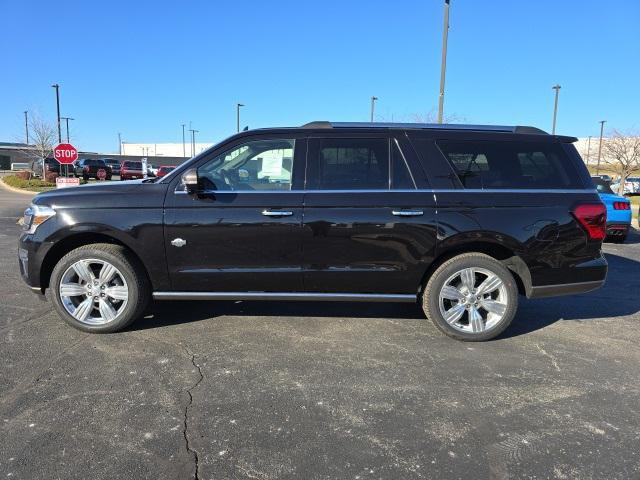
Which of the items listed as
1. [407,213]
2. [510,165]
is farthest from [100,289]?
[510,165]

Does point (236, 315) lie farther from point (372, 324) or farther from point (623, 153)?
point (623, 153)

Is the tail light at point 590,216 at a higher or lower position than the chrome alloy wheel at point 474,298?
higher

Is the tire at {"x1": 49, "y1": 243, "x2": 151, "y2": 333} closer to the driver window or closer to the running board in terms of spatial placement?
the running board

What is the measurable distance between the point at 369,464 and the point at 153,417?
139 cm

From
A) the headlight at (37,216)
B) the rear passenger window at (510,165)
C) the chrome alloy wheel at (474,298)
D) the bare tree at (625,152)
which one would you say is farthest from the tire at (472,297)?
the bare tree at (625,152)

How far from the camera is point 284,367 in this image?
3.90 metres

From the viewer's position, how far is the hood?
4379 millimetres

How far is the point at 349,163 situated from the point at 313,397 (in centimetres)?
207

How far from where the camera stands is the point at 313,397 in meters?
3.42

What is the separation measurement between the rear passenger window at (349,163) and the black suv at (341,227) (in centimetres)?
Result: 1

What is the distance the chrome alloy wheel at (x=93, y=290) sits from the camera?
446cm

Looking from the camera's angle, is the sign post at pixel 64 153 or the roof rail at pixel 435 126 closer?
the roof rail at pixel 435 126

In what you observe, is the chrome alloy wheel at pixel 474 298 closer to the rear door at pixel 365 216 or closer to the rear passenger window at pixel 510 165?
the rear door at pixel 365 216

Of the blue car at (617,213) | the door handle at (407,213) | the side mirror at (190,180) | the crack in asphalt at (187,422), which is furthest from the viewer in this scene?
the blue car at (617,213)
